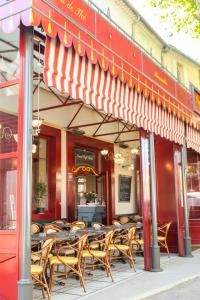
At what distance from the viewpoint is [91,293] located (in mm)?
5680

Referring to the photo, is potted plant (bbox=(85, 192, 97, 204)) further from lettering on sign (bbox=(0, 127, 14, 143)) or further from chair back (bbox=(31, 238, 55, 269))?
lettering on sign (bbox=(0, 127, 14, 143))

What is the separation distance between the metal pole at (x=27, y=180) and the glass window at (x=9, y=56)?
1.08 ft

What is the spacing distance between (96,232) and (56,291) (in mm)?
1693

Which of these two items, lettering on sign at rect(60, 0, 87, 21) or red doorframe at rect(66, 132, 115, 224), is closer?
lettering on sign at rect(60, 0, 87, 21)

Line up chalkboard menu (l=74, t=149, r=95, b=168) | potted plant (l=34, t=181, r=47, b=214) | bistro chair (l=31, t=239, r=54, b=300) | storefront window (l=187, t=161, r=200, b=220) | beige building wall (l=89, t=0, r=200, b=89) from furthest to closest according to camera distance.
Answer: beige building wall (l=89, t=0, r=200, b=89) → chalkboard menu (l=74, t=149, r=95, b=168) → storefront window (l=187, t=161, r=200, b=220) → potted plant (l=34, t=181, r=47, b=214) → bistro chair (l=31, t=239, r=54, b=300)

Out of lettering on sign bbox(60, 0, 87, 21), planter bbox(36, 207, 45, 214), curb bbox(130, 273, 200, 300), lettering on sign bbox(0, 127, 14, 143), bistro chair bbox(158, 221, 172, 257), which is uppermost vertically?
lettering on sign bbox(60, 0, 87, 21)

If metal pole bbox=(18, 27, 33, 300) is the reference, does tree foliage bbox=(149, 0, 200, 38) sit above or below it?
above

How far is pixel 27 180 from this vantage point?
455cm

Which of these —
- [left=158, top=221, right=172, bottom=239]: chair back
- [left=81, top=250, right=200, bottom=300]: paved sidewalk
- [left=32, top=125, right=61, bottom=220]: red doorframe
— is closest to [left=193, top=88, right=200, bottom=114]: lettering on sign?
[left=158, top=221, right=172, bottom=239]: chair back

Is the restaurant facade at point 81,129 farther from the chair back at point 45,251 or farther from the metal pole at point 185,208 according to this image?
the chair back at point 45,251

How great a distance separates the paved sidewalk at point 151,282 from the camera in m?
5.54

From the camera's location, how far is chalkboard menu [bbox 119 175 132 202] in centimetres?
1495

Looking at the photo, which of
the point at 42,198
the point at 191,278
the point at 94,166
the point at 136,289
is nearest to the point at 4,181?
the point at 136,289

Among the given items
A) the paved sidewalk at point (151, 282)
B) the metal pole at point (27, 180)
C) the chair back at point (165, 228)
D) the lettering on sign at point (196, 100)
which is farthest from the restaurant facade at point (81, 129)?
the paved sidewalk at point (151, 282)
